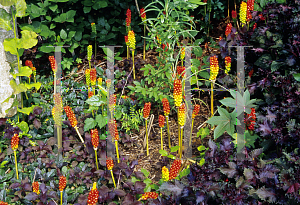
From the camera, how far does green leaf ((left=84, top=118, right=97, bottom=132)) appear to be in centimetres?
283

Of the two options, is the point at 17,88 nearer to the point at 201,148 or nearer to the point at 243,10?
the point at 201,148

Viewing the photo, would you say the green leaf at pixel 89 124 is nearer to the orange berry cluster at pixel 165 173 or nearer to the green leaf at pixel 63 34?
the orange berry cluster at pixel 165 173

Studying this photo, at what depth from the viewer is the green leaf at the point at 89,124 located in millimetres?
2832

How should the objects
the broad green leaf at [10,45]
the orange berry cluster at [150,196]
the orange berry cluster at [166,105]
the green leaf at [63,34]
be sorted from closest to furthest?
the orange berry cluster at [150,196]
the orange berry cluster at [166,105]
the broad green leaf at [10,45]
the green leaf at [63,34]

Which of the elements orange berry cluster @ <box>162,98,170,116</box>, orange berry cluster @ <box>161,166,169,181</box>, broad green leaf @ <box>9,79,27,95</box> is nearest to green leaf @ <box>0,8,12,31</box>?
broad green leaf @ <box>9,79,27,95</box>

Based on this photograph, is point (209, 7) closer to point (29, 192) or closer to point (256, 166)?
point (256, 166)

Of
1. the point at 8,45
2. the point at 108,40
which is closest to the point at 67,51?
the point at 108,40

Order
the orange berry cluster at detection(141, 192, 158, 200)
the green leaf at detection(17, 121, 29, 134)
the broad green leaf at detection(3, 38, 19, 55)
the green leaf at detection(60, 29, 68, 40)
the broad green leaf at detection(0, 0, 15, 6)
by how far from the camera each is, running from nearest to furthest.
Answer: the orange berry cluster at detection(141, 192, 158, 200) < the broad green leaf at detection(0, 0, 15, 6) < the broad green leaf at detection(3, 38, 19, 55) < the green leaf at detection(17, 121, 29, 134) < the green leaf at detection(60, 29, 68, 40)

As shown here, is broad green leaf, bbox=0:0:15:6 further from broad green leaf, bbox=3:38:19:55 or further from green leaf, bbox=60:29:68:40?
green leaf, bbox=60:29:68:40

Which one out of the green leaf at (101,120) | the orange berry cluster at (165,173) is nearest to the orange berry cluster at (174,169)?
the orange berry cluster at (165,173)

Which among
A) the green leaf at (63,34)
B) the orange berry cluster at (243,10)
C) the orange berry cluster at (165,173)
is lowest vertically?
the orange berry cluster at (165,173)

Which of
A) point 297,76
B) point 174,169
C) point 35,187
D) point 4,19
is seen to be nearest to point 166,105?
point 174,169

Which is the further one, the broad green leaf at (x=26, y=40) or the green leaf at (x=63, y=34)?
the green leaf at (x=63, y=34)

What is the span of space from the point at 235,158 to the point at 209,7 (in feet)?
7.42
